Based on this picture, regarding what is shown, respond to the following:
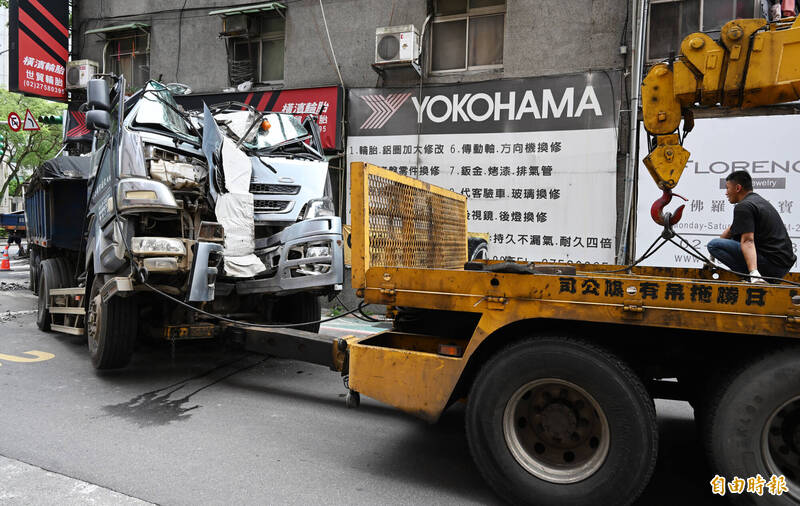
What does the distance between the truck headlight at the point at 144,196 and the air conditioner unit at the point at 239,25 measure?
7964mm

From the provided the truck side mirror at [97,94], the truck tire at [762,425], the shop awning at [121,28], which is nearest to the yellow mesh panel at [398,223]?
the truck tire at [762,425]

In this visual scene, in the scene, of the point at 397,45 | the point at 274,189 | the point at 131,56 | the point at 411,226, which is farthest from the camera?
the point at 131,56

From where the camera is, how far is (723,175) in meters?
8.59

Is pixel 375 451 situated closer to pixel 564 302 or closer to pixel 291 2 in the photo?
pixel 564 302

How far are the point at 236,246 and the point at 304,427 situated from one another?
6.68ft

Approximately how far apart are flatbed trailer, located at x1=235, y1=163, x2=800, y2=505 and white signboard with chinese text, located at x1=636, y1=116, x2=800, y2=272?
19.1ft

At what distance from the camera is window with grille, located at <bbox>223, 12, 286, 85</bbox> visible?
12.1m

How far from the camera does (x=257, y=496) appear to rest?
325 cm

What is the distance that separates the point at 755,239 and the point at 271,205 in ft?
15.2

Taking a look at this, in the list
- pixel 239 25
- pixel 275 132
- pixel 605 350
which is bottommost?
pixel 605 350

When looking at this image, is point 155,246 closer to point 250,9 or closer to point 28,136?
point 250,9

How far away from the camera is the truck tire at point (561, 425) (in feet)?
9.21

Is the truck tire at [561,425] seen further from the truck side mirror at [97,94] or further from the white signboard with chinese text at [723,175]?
the white signboard with chinese text at [723,175]

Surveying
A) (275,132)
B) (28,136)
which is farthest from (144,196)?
(28,136)
